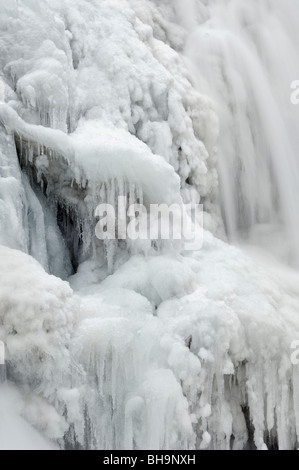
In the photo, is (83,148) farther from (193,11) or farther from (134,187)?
(193,11)

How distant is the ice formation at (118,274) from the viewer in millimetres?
2852

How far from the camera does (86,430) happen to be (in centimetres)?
291

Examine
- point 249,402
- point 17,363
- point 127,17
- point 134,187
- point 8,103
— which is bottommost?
point 249,402

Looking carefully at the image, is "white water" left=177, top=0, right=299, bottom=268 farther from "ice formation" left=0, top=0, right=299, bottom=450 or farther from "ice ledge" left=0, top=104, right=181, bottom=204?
"ice ledge" left=0, top=104, right=181, bottom=204

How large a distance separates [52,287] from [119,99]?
6.62 feet

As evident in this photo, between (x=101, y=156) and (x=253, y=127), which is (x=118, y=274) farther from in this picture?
(x=253, y=127)

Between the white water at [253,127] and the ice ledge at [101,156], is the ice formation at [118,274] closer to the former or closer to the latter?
the ice ledge at [101,156]

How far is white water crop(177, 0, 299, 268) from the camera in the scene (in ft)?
19.6

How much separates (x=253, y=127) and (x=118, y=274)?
3.36 m

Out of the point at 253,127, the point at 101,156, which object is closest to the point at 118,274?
the point at 101,156

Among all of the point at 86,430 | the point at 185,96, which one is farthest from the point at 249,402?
the point at 185,96

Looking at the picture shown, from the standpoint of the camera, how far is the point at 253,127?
6324mm

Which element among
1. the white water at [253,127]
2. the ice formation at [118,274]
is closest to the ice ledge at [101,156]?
the ice formation at [118,274]

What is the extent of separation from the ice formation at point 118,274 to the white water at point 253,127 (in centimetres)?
30
